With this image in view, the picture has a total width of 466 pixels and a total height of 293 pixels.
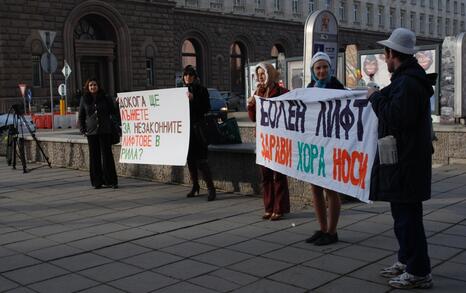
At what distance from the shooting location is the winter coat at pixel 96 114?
29.8 ft

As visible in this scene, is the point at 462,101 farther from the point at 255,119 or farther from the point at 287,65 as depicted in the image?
the point at 255,119

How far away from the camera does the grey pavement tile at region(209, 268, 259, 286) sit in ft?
14.9

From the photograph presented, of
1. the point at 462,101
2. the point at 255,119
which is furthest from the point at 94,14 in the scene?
the point at 255,119

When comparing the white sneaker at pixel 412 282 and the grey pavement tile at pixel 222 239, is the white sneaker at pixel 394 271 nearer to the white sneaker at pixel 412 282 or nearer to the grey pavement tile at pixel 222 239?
the white sneaker at pixel 412 282

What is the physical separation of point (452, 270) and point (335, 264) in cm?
91

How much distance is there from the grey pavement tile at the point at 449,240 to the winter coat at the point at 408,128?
153 centimetres

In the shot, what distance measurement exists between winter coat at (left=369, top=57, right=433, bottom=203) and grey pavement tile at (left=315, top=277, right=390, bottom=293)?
0.68 meters

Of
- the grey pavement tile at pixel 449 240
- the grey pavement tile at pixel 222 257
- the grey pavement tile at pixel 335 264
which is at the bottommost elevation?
the grey pavement tile at pixel 222 257

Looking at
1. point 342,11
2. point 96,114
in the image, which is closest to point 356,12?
point 342,11

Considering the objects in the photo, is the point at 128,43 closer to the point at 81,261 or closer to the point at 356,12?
the point at 356,12

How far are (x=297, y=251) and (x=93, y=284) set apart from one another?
1829 mm

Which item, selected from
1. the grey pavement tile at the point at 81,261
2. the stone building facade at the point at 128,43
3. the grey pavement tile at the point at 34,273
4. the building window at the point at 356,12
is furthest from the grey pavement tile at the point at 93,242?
the building window at the point at 356,12

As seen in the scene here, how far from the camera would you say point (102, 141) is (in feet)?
30.1

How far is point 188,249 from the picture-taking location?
5.52m
